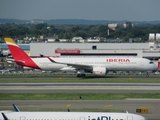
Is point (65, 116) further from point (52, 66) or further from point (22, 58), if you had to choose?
point (22, 58)

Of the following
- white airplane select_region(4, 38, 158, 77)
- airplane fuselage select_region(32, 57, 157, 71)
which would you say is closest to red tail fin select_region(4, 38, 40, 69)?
white airplane select_region(4, 38, 158, 77)

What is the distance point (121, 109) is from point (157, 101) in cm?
700

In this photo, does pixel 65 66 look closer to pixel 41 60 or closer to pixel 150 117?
pixel 41 60

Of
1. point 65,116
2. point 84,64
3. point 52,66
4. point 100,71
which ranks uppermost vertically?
point 65,116

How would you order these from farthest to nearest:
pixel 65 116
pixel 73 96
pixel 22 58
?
pixel 22 58 → pixel 73 96 → pixel 65 116

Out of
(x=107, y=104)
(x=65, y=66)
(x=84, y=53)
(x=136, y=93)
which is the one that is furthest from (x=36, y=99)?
(x=84, y=53)

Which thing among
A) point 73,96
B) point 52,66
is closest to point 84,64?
point 52,66

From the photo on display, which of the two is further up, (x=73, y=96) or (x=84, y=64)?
(x=84, y=64)

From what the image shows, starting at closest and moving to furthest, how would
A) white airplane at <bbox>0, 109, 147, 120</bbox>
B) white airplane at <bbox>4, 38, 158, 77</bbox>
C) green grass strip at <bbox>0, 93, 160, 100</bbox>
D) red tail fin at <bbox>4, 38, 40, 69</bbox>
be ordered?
white airplane at <bbox>0, 109, 147, 120</bbox> → green grass strip at <bbox>0, 93, 160, 100</bbox> → white airplane at <bbox>4, 38, 158, 77</bbox> → red tail fin at <bbox>4, 38, 40, 69</bbox>

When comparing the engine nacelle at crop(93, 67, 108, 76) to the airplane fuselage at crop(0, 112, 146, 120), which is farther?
the engine nacelle at crop(93, 67, 108, 76)

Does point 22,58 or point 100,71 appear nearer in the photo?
point 100,71

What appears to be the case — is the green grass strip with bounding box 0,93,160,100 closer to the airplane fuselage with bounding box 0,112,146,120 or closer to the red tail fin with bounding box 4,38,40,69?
the airplane fuselage with bounding box 0,112,146,120

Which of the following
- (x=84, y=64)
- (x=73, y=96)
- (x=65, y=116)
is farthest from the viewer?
(x=84, y=64)

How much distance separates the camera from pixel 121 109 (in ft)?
141
